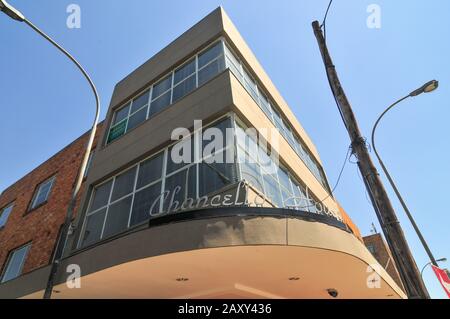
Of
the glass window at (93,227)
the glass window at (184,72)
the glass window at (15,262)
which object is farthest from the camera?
the glass window at (15,262)

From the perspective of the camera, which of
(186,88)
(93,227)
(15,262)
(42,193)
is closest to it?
(93,227)

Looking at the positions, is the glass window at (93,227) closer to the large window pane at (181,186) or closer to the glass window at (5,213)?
the large window pane at (181,186)

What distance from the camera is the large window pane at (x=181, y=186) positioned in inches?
260

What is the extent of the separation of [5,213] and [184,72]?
1231cm

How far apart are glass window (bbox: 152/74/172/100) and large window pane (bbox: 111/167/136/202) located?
300cm

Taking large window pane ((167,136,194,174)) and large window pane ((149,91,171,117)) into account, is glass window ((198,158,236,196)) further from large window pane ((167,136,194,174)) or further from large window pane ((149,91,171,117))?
large window pane ((149,91,171,117))

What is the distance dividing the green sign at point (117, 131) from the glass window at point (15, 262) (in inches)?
205

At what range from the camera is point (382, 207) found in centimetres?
527

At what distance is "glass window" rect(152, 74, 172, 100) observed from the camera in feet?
33.2

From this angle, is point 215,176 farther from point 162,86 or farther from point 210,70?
point 162,86

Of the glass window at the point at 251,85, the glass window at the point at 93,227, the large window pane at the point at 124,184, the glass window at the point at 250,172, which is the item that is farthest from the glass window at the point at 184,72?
the glass window at the point at 93,227

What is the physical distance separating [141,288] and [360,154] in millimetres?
5356

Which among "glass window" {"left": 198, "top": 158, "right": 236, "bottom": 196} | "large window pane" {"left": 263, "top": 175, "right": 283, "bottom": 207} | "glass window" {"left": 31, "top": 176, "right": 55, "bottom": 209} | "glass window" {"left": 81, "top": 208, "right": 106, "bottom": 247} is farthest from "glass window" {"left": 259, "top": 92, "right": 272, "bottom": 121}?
"glass window" {"left": 31, "top": 176, "right": 55, "bottom": 209}

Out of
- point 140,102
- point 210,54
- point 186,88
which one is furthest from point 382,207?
point 140,102
